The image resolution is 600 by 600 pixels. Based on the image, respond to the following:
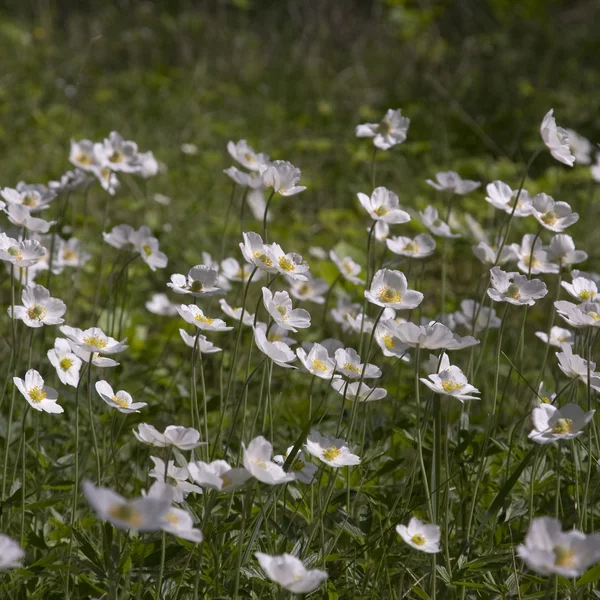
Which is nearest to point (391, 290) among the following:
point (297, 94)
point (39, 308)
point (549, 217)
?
point (549, 217)

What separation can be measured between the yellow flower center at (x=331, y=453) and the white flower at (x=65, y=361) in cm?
47

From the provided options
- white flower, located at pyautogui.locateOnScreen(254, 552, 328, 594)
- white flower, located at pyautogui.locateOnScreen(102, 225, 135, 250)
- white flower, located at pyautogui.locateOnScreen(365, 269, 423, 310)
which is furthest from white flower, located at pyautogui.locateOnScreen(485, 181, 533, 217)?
white flower, located at pyautogui.locateOnScreen(254, 552, 328, 594)

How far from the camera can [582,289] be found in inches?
54.4

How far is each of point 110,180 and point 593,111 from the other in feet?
11.0

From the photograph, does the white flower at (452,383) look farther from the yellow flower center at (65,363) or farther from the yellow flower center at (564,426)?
the yellow flower center at (65,363)

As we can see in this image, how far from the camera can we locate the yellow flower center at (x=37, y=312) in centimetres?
132

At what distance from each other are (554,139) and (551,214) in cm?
13

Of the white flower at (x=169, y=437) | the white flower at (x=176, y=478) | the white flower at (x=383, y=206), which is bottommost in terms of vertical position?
the white flower at (x=176, y=478)

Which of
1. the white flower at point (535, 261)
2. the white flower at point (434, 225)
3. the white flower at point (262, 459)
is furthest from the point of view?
the white flower at point (434, 225)

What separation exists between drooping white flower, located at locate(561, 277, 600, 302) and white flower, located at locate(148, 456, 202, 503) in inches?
26.8

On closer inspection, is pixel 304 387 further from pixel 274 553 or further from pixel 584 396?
pixel 274 553

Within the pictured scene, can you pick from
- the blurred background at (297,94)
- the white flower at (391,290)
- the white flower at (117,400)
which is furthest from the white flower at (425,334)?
the blurred background at (297,94)

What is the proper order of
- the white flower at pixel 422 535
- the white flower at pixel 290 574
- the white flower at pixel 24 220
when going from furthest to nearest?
1. the white flower at pixel 24 220
2. the white flower at pixel 422 535
3. the white flower at pixel 290 574

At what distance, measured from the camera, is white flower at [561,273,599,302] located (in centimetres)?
137
